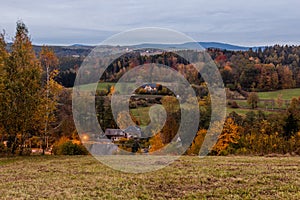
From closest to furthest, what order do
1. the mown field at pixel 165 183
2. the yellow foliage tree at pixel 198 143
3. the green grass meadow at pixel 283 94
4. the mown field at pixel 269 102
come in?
the mown field at pixel 165 183 → the yellow foliage tree at pixel 198 143 → the mown field at pixel 269 102 → the green grass meadow at pixel 283 94

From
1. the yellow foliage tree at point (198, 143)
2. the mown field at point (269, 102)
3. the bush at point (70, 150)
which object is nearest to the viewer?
the bush at point (70, 150)

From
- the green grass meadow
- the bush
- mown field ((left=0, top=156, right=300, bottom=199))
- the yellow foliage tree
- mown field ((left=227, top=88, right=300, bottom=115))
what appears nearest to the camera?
mown field ((left=0, top=156, right=300, bottom=199))

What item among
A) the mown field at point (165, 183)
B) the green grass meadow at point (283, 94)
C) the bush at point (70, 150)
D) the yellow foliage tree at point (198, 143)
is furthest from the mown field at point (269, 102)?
the mown field at point (165, 183)

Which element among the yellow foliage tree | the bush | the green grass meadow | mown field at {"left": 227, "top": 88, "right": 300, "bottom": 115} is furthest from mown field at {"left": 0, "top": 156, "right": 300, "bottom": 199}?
the green grass meadow

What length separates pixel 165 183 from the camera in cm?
1001

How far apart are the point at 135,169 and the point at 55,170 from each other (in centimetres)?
333

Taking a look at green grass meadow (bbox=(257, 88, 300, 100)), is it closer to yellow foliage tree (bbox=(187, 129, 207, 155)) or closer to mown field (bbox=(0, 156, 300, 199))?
yellow foliage tree (bbox=(187, 129, 207, 155))

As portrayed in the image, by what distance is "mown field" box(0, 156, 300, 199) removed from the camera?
28.3 ft

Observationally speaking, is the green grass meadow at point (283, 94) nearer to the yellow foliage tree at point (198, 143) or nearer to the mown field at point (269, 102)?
the mown field at point (269, 102)

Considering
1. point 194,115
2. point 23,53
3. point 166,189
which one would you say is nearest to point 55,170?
point 166,189

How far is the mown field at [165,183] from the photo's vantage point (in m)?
8.63

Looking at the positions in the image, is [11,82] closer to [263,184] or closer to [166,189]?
[166,189]

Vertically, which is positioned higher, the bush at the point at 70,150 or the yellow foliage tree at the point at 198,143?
the bush at the point at 70,150

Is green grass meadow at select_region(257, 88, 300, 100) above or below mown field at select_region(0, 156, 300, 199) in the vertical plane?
below
